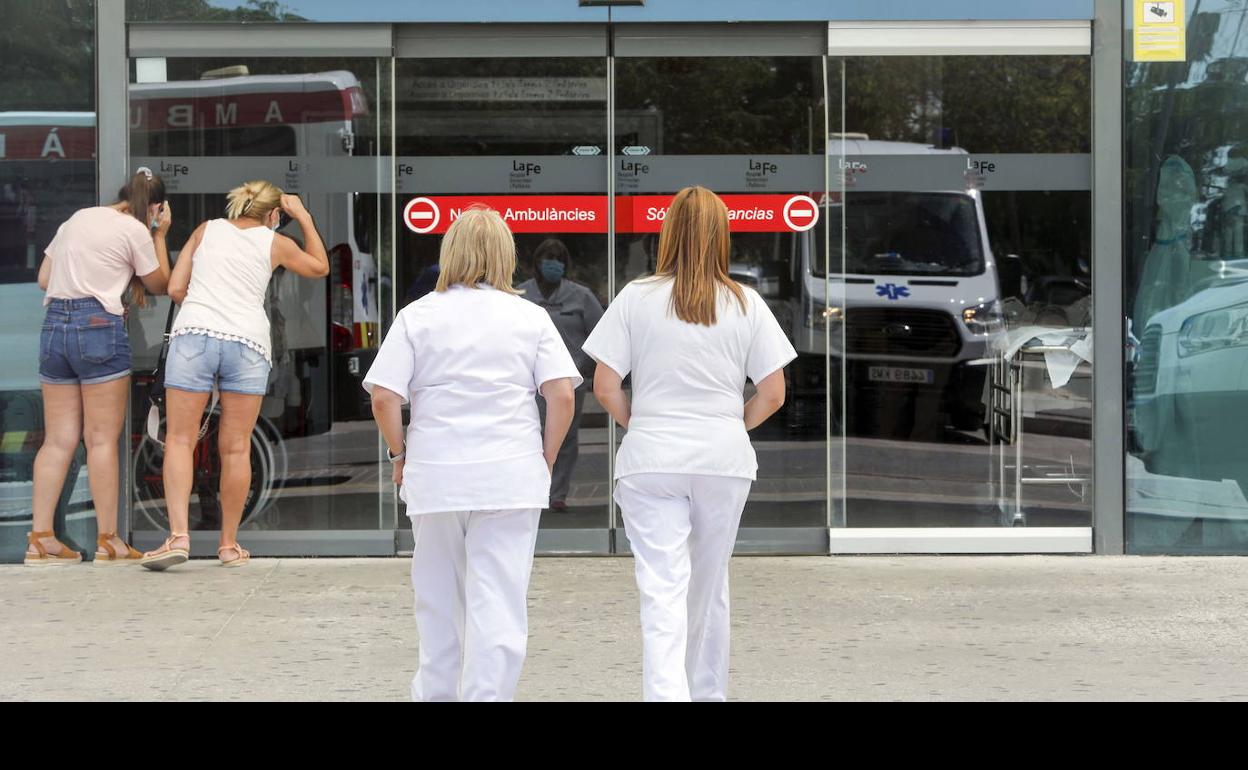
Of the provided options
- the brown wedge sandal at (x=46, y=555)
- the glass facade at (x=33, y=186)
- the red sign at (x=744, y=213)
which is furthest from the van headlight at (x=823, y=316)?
the brown wedge sandal at (x=46, y=555)

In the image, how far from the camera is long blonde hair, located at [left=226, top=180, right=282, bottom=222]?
8.26 meters

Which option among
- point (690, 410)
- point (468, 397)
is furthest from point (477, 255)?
point (690, 410)

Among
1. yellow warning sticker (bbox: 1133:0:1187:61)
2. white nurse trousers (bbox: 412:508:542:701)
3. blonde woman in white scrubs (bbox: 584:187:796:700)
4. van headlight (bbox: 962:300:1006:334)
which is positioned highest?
yellow warning sticker (bbox: 1133:0:1187:61)

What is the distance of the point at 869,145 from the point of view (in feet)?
27.7

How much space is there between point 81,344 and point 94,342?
0.06 meters

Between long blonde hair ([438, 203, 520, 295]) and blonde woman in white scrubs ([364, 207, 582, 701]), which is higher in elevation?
long blonde hair ([438, 203, 520, 295])

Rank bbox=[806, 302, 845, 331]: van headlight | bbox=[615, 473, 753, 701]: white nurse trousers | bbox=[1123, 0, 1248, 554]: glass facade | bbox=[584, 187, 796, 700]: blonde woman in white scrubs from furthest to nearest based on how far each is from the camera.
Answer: bbox=[806, 302, 845, 331]: van headlight < bbox=[1123, 0, 1248, 554]: glass facade < bbox=[584, 187, 796, 700]: blonde woman in white scrubs < bbox=[615, 473, 753, 701]: white nurse trousers

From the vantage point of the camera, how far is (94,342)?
817 cm

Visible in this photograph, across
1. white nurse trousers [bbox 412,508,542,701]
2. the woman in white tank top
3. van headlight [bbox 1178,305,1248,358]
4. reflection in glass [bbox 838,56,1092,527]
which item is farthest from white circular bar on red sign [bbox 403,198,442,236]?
van headlight [bbox 1178,305,1248,358]

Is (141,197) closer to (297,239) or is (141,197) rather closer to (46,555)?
(297,239)

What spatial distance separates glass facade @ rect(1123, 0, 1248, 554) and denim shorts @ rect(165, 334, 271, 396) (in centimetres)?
446

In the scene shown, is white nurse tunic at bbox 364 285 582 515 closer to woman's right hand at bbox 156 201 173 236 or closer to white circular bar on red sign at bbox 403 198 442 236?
white circular bar on red sign at bbox 403 198 442 236
